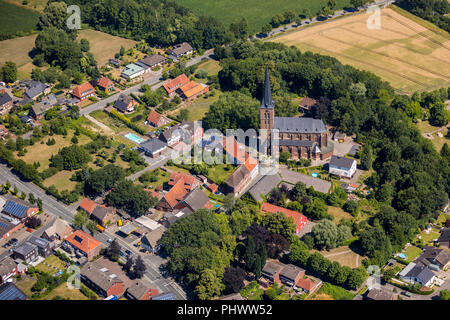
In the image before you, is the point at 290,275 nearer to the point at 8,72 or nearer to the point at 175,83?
the point at 175,83

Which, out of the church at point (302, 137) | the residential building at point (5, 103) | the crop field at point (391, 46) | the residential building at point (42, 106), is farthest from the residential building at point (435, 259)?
the residential building at point (5, 103)

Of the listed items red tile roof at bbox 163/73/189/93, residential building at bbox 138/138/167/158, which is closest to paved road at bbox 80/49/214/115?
red tile roof at bbox 163/73/189/93

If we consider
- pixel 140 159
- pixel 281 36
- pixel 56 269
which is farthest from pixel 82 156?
pixel 281 36

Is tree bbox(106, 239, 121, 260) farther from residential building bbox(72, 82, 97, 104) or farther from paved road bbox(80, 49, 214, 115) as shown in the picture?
residential building bbox(72, 82, 97, 104)

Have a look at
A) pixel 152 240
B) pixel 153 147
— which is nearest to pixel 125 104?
pixel 153 147

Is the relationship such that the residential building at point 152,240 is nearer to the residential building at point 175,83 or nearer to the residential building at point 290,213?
the residential building at point 290,213

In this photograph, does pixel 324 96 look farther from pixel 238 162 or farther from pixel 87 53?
pixel 87 53
